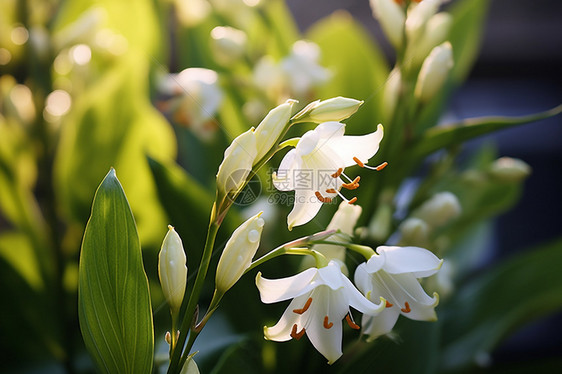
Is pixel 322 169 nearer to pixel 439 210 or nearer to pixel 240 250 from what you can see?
pixel 240 250

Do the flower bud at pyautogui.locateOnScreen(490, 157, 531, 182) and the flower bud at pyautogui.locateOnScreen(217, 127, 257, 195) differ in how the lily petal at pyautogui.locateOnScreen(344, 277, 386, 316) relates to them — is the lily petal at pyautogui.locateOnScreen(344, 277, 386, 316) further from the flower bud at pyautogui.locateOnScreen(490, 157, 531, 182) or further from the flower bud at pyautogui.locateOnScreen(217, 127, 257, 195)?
the flower bud at pyautogui.locateOnScreen(490, 157, 531, 182)

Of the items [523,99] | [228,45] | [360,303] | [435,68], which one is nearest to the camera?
[360,303]

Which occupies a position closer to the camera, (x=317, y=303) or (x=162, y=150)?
(x=317, y=303)

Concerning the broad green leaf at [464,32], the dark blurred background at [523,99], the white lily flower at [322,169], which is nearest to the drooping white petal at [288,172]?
the white lily flower at [322,169]

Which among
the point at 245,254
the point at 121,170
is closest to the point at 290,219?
the point at 245,254

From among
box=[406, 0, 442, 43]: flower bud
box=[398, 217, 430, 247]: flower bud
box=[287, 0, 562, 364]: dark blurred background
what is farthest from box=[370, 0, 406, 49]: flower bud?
box=[287, 0, 562, 364]: dark blurred background

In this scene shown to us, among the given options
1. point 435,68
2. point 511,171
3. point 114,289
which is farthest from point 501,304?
point 114,289

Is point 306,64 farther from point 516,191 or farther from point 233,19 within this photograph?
point 516,191

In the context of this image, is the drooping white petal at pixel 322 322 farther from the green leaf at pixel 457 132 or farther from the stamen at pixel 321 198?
the green leaf at pixel 457 132
